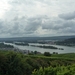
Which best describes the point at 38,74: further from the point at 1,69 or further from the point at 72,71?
the point at 1,69

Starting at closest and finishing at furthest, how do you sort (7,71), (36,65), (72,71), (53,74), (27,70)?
(72,71) < (53,74) < (7,71) < (27,70) < (36,65)

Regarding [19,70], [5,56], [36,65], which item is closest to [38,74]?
[19,70]

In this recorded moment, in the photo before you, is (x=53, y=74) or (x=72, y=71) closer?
(x=72, y=71)

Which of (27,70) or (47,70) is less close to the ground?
(47,70)

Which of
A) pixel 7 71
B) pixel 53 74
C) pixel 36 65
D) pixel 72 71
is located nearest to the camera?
pixel 72 71

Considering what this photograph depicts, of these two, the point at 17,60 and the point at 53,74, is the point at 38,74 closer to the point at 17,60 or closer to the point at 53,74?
the point at 53,74

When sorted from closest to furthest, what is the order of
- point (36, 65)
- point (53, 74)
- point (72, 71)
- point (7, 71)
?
point (72, 71) → point (53, 74) → point (7, 71) → point (36, 65)

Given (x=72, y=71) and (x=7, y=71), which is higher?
(x=72, y=71)

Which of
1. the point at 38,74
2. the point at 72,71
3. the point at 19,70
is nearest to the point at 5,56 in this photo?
the point at 19,70

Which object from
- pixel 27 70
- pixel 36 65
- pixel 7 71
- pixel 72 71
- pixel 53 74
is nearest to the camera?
pixel 72 71
